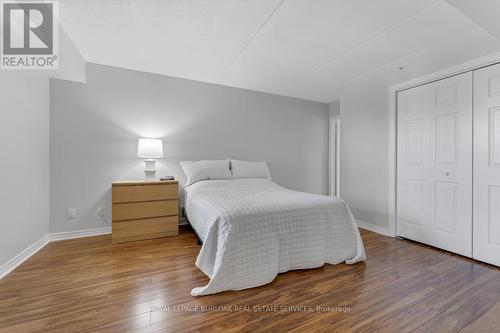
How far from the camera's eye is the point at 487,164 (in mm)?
2064

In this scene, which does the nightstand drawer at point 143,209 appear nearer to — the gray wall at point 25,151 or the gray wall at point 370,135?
the gray wall at point 25,151

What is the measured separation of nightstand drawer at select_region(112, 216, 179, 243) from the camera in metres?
2.54

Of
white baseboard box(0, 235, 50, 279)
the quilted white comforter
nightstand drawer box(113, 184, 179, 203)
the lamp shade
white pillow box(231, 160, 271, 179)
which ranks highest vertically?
the lamp shade

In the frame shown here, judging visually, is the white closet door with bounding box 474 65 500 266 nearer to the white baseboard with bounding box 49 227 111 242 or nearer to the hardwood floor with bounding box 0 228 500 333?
the hardwood floor with bounding box 0 228 500 333

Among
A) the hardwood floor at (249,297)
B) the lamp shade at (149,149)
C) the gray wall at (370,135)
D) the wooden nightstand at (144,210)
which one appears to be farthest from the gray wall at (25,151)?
the gray wall at (370,135)

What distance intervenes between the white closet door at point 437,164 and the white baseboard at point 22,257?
4048mm

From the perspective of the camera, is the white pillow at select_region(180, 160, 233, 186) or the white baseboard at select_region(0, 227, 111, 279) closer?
the white baseboard at select_region(0, 227, 111, 279)

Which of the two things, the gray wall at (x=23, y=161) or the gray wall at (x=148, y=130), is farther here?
the gray wall at (x=148, y=130)

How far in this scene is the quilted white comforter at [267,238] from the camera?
161cm

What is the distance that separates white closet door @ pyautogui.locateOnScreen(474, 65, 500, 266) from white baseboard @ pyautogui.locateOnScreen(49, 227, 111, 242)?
4.17 meters

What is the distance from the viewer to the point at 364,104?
317cm

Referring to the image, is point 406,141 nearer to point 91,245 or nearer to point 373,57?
point 373,57

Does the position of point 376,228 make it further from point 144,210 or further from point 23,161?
point 23,161

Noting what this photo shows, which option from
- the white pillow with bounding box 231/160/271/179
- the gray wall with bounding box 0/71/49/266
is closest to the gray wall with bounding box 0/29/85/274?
the gray wall with bounding box 0/71/49/266
